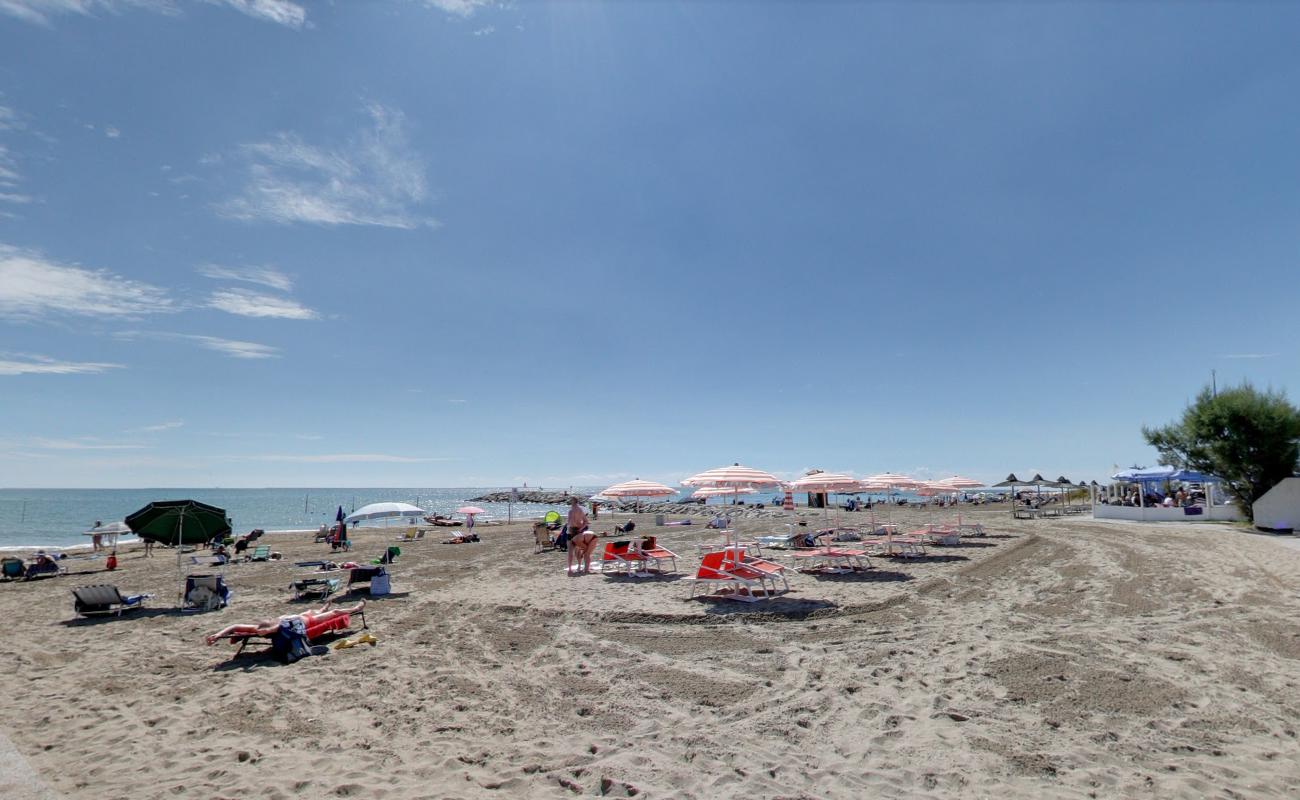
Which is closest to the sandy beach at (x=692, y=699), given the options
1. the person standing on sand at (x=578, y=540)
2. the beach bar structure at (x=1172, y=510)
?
the person standing on sand at (x=578, y=540)

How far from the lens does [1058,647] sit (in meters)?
6.79

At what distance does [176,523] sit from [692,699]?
1037cm

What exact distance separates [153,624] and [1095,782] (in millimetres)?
11460

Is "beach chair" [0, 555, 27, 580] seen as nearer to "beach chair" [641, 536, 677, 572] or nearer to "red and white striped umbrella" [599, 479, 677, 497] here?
"red and white striped umbrella" [599, 479, 677, 497]

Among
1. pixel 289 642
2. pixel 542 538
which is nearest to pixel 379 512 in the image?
pixel 542 538

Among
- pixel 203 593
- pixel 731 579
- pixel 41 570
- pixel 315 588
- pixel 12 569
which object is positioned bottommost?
pixel 41 570

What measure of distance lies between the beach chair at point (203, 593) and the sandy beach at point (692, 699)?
0.44 metres

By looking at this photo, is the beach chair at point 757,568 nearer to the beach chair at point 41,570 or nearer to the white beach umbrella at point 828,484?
the white beach umbrella at point 828,484

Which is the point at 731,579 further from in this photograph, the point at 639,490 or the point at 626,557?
the point at 639,490

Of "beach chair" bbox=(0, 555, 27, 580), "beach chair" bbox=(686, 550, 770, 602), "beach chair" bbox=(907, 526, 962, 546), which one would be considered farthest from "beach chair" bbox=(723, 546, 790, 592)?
"beach chair" bbox=(0, 555, 27, 580)

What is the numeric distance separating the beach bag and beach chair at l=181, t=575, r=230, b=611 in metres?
4.22

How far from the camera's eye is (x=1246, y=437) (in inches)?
859

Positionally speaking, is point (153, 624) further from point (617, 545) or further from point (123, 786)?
point (617, 545)

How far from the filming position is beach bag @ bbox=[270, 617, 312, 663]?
6.87 metres
